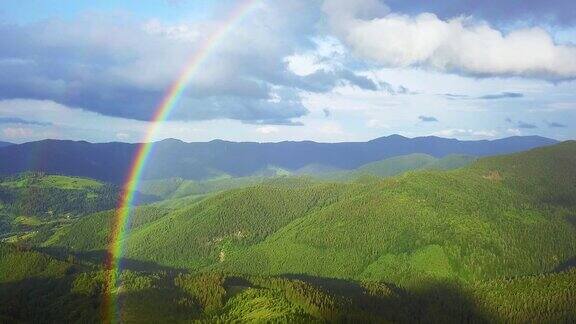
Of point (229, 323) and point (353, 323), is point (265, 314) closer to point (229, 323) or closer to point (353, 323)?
point (229, 323)

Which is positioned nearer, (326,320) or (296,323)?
(296,323)

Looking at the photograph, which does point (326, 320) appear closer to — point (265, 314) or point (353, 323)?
point (353, 323)

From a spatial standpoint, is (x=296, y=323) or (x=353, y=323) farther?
(x=353, y=323)

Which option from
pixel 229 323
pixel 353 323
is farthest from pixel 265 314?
pixel 353 323

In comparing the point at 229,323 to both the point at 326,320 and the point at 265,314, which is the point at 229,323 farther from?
the point at 326,320

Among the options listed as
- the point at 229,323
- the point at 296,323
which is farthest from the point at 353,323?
the point at 229,323

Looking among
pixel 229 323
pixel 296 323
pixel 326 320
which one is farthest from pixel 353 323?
pixel 229 323
